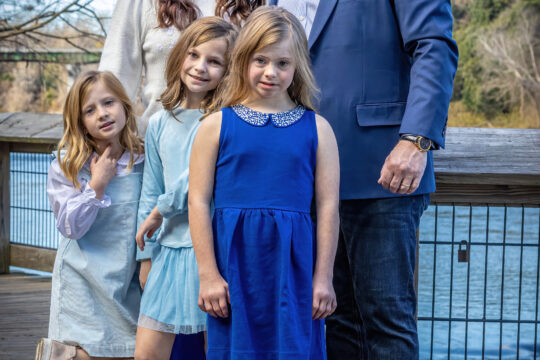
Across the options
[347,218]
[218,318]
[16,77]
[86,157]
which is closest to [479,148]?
[347,218]

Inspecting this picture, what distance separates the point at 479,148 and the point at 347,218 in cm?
71

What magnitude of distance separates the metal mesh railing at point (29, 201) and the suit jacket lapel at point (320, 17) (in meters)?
3.40

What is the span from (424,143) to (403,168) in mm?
90

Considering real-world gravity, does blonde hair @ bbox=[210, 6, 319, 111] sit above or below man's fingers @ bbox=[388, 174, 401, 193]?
above

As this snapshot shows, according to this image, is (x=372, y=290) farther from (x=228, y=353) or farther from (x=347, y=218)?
(x=228, y=353)

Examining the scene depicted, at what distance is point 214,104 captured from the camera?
1.86m

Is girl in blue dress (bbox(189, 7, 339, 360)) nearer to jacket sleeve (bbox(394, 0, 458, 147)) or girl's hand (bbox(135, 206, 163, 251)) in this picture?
jacket sleeve (bbox(394, 0, 458, 147))

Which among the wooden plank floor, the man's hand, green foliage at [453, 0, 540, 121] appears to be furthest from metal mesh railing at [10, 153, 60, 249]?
green foliage at [453, 0, 540, 121]

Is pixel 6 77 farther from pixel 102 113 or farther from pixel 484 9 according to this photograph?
pixel 102 113

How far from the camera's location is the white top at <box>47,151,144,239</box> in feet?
6.48

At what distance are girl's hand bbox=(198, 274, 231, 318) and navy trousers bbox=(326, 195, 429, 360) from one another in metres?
0.42

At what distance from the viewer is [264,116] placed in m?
1.62

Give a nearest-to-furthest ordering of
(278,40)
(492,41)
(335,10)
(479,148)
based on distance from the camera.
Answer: (278,40), (335,10), (479,148), (492,41)

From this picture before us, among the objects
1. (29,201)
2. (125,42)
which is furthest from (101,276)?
(29,201)
